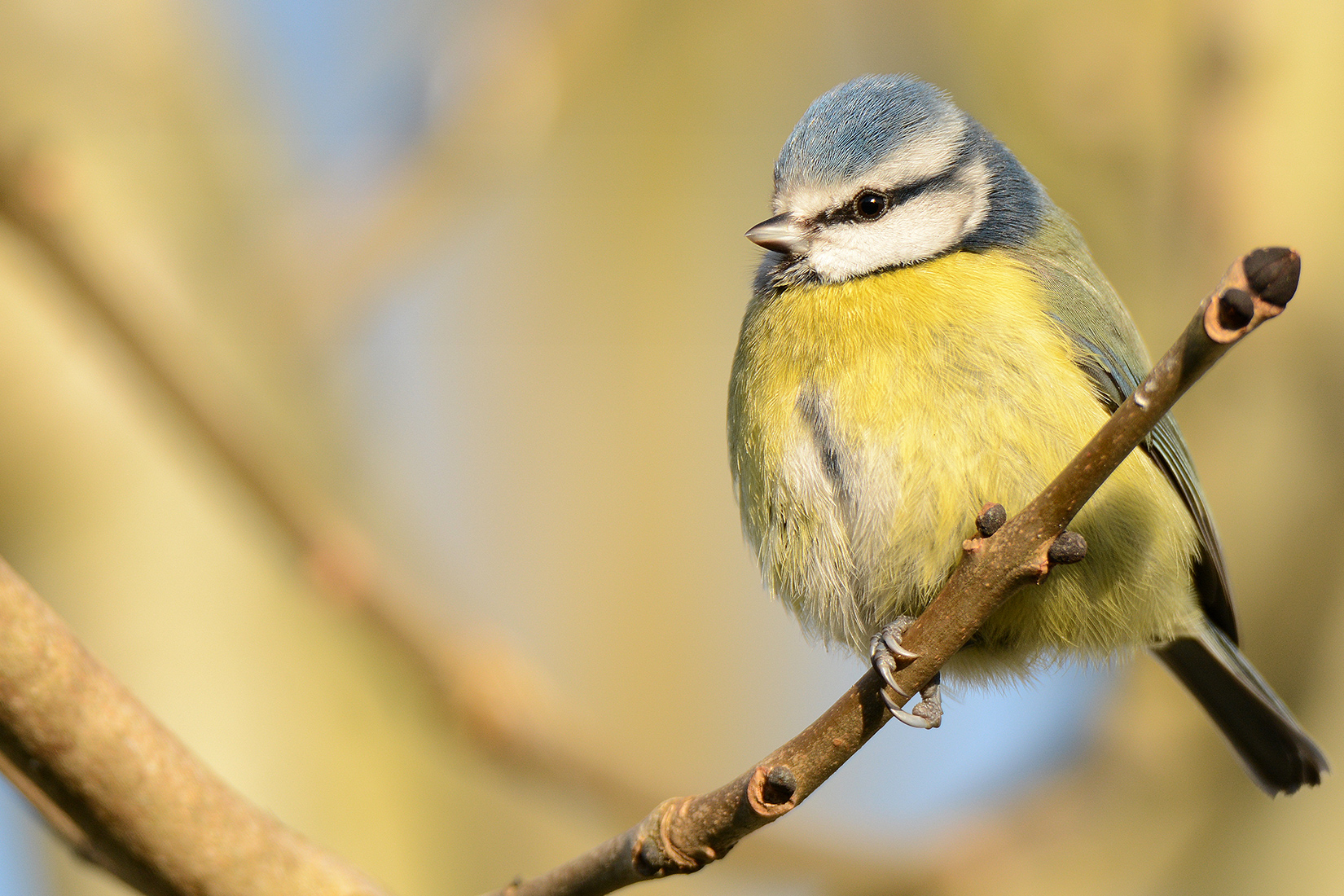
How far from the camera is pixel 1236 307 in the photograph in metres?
1.16

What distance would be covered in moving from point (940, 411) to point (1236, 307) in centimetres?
96

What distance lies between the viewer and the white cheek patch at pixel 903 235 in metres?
2.45

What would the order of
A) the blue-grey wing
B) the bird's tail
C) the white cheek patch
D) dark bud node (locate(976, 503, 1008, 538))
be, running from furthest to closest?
the bird's tail < the white cheek patch < the blue-grey wing < dark bud node (locate(976, 503, 1008, 538))

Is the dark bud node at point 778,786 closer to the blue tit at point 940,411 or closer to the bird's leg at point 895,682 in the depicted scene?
the bird's leg at point 895,682

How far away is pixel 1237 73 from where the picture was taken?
300cm

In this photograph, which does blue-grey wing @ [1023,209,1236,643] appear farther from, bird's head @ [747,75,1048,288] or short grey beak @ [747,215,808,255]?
short grey beak @ [747,215,808,255]

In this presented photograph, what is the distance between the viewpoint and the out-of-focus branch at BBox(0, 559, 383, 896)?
1.38 metres

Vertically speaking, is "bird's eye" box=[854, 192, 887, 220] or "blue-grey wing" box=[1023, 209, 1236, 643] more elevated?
"bird's eye" box=[854, 192, 887, 220]

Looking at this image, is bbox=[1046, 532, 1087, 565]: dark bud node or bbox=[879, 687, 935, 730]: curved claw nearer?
bbox=[1046, 532, 1087, 565]: dark bud node

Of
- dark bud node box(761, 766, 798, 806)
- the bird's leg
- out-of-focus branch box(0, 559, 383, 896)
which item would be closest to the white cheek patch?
the bird's leg

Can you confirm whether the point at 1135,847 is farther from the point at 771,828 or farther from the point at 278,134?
the point at 278,134

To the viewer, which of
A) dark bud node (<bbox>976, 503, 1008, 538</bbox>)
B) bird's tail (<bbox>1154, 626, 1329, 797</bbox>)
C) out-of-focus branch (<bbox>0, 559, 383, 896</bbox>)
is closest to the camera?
out-of-focus branch (<bbox>0, 559, 383, 896</bbox>)

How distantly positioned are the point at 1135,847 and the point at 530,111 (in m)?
2.53

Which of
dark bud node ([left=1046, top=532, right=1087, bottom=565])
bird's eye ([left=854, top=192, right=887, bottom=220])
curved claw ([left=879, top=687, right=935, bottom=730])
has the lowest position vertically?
curved claw ([left=879, top=687, right=935, bottom=730])
